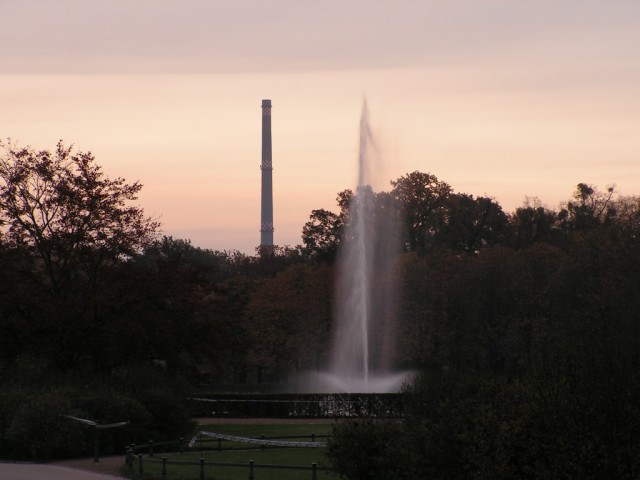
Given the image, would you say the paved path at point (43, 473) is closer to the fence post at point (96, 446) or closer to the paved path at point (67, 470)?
the paved path at point (67, 470)

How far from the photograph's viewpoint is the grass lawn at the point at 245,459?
27562mm

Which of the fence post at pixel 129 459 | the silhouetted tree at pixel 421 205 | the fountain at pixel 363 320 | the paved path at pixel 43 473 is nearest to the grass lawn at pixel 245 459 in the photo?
the fence post at pixel 129 459

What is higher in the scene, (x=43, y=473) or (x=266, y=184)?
(x=266, y=184)

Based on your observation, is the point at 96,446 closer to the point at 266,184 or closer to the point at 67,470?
the point at 67,470

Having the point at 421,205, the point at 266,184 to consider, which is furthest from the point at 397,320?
the point at 266,184

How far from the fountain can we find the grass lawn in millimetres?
21199

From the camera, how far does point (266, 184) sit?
130750 millimetres

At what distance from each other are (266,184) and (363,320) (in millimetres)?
62176

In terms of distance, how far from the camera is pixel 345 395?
5541 centimetres

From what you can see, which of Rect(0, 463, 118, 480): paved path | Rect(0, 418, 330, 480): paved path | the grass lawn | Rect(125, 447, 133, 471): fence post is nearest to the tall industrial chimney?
the grass lawn

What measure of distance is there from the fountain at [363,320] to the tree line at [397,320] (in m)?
1.37

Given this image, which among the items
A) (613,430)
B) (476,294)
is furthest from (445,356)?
(613,430)

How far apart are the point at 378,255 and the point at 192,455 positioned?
49567 millimetres

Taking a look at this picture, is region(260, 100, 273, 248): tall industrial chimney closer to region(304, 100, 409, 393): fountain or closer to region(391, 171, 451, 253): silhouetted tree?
region(391, 171, 451, 253): silhouetted tree
